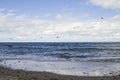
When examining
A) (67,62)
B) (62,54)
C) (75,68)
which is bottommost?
(62,54)

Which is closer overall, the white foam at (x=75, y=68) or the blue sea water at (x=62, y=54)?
the white foam at (x=75, y=68)

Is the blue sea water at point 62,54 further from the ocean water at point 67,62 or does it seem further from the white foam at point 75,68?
the white foam at point 75,68

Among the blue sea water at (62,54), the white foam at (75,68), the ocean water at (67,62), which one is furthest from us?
the blue sea water at (62,54)

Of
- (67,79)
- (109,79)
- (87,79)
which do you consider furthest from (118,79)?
(67,79)

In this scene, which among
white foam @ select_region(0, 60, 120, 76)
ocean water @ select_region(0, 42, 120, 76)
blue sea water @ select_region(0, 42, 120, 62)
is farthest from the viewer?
blue sea water @ select_region(0, 42, 120, 62)

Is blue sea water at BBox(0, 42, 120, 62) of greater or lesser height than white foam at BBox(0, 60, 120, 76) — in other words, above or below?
below

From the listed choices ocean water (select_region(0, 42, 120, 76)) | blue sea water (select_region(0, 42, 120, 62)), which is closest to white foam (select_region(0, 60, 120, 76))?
ocean water (select_region(0, 42, 120, 76))

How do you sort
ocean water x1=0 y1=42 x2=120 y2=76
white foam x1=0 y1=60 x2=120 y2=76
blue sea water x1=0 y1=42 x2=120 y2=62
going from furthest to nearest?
blue sea water x1=0 y1=42 x2=120 y2=62, ocean water x1=0 y1=42 x2=120 y2=76, white foam x1=0 y1=60 x2=120 y2=76

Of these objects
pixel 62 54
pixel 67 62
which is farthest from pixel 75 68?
pixel 62 54

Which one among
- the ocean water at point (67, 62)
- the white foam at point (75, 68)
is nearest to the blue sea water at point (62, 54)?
the ocean water at point (67, 62)

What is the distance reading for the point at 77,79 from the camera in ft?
55.3

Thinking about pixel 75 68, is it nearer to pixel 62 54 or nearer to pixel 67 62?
pixel 67 62

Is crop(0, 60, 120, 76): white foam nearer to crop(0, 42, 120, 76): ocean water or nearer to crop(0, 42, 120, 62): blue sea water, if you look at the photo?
crop(0, 42, 120, 76): ocean water

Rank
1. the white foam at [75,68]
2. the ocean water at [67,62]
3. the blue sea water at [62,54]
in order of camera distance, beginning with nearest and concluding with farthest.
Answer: the white foam at [75,68] < the ocean water at [67,62] < the blue sea water at [62,54]
